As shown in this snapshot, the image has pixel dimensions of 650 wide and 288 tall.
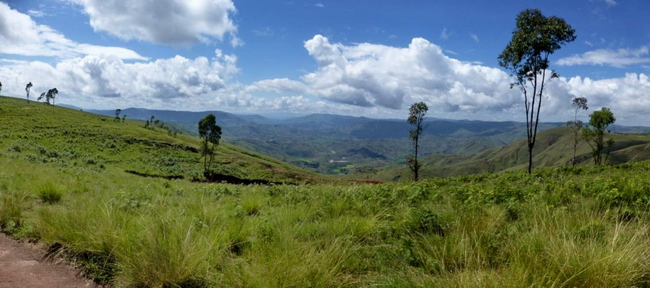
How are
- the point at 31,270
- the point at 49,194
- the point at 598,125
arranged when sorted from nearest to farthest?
the point at 31,270
the point at 49,194
the point at 598,125

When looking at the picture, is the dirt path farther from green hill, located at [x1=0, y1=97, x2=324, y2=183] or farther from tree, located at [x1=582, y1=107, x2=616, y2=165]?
tree, located at [x1=582, y1=107, x2=616, y2=165]

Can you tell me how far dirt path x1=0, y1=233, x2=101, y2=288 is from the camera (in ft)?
16.9

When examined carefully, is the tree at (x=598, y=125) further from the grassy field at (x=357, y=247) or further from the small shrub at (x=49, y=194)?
the small shrub at (x=49, y=194)

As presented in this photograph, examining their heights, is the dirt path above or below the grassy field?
below

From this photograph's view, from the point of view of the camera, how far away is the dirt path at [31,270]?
5145 mm

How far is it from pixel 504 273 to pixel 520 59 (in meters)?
36.1

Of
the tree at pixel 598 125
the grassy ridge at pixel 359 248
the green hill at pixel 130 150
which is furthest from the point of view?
the tree at pixel 598 125

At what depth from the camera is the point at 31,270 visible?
5582 mm

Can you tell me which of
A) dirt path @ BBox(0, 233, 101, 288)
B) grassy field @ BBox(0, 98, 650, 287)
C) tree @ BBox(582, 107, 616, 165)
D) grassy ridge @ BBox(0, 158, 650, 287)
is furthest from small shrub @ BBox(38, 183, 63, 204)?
tree @ BBox(582, 107, 616, 165)

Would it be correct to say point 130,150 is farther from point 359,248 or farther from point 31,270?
point 359,248

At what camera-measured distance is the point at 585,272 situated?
152 inches

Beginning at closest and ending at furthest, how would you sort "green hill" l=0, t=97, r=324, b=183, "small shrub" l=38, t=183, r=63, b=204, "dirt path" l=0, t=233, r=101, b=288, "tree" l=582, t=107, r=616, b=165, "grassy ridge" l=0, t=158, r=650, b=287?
"grassy ridge" l=0, t=158, r=650, b=287
"dirt path" l=0, t=233, r=101, b=288
"small shrub" l=38, t=183, r=63, b=204
"green hill" l=0, t=97, r=324, b=183
"tree" l=582, t=107, r=616, b=165

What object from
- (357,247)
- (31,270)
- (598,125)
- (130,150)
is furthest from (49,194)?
(598,125)

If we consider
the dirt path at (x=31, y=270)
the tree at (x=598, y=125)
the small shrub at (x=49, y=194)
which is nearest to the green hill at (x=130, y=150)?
the small shrub at (x=49, y=194)
